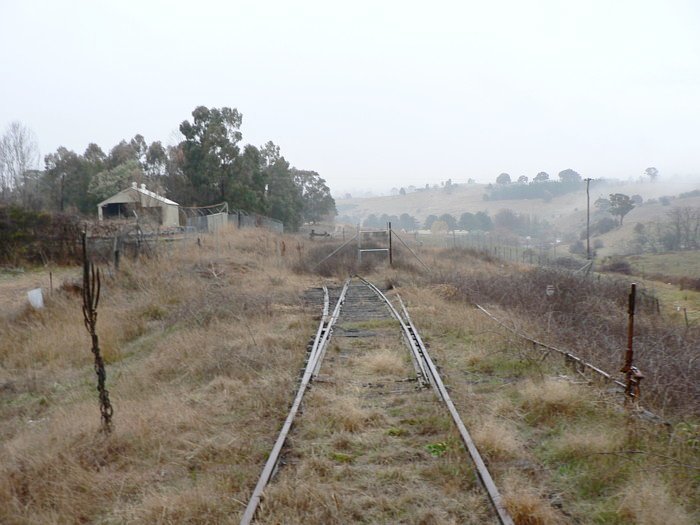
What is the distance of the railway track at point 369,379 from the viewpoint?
4.88 meters

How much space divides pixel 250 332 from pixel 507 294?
8.09m

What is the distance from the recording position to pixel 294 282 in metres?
20.7

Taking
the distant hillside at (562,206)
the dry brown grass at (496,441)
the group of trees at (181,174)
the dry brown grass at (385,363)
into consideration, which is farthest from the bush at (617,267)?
the dry brown grass at (496,441)

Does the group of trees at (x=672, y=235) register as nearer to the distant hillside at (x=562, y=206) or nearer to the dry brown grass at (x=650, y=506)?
the distant hillside at (x=562, y=206)

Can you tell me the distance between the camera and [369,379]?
8047 millimetres

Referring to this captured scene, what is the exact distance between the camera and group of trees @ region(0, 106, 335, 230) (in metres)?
47.8

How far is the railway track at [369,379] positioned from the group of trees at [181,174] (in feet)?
101

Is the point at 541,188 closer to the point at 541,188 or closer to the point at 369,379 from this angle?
the point at 541,188

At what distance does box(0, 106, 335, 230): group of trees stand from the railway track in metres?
30.9

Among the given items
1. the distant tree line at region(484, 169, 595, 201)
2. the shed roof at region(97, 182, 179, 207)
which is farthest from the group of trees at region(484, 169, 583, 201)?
the shed roof at region(97, 182, 179, 207)

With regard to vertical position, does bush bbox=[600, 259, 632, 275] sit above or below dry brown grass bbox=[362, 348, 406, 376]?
below

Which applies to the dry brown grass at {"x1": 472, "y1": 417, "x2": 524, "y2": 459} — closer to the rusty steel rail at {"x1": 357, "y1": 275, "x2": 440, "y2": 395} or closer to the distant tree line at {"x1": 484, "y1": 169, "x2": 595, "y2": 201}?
the rusty steel rail at {"x1": 357, "y1": 275, "x2": 440, "y2": 395}

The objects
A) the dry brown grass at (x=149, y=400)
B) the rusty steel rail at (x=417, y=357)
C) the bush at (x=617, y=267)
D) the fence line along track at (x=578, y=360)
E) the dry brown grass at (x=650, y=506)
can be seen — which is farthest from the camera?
the bush at (x=617, y=267)

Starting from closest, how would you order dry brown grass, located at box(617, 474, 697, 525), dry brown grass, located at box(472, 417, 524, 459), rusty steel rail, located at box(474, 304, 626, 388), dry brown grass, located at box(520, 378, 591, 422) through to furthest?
dry brown grass, located at box(617, 474, 697, 525)
dry brown grass, located at box(472, 417, 524, 459)
dry brown grass, located at box(520, 378, 591, 422)
rusty steel rail, located at box(474, 304, 626, 388)
